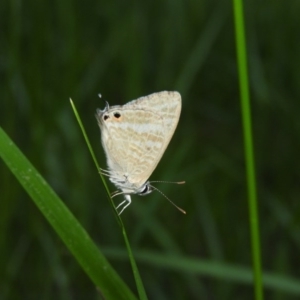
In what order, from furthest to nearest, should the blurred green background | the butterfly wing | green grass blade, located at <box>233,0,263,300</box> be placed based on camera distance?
the blurred green background < the butterfly wing < green grass blade, located at <box>233,0,263,300</box>

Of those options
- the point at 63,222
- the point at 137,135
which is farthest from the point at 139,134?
the point at 63,222

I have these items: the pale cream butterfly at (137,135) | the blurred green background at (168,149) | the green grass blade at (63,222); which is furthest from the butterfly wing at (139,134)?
the green grass blade at (63,222)

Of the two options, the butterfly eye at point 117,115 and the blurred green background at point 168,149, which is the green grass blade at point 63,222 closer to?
the butterfly eye at point 117,115

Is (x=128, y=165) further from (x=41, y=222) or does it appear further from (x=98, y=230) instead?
(x=98, y=230)

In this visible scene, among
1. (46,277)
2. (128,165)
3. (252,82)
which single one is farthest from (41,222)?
(252,82)

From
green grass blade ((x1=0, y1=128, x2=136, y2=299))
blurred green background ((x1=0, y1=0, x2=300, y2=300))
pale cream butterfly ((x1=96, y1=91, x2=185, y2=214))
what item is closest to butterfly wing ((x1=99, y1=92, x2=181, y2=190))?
pale cream butterfly ((x1=96, y1=91, x2=185, y2=214))

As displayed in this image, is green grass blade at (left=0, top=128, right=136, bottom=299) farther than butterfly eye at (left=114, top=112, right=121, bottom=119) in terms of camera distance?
No

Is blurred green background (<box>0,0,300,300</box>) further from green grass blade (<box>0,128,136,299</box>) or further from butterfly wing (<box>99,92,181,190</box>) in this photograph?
green grass blade (<box>0,128,136,299</box>)
